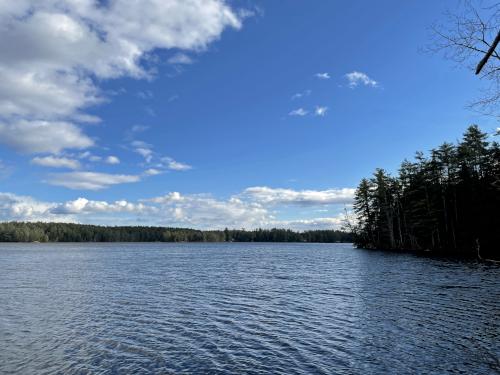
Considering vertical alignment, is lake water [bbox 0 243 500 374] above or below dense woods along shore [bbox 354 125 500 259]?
below

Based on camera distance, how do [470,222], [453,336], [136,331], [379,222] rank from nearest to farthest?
[453,336] → [136,331] → [470,222] → [379,222]

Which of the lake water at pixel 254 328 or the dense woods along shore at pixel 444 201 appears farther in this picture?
the dense woods along shore at pixel 444 201

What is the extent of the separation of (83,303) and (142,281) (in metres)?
13.5

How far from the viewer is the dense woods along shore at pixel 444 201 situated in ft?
195

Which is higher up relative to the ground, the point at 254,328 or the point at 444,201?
the point at 444,201

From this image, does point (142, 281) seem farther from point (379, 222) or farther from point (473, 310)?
point (379, 222)

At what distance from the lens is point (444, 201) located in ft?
236

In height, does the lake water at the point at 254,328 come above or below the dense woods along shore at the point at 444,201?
below

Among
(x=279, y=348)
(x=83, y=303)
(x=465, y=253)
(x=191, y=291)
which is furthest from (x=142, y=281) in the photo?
(x=465, y=253)

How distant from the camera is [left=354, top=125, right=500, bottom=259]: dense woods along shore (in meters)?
59.6

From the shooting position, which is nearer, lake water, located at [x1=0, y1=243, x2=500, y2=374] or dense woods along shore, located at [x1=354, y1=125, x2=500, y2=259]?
lake water, located at [x1=0, y1=243, x2=500, y2=374]

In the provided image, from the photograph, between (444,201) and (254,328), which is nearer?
(254,328)

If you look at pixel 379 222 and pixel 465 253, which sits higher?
pixel 379 222

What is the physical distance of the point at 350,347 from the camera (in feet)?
55.9
